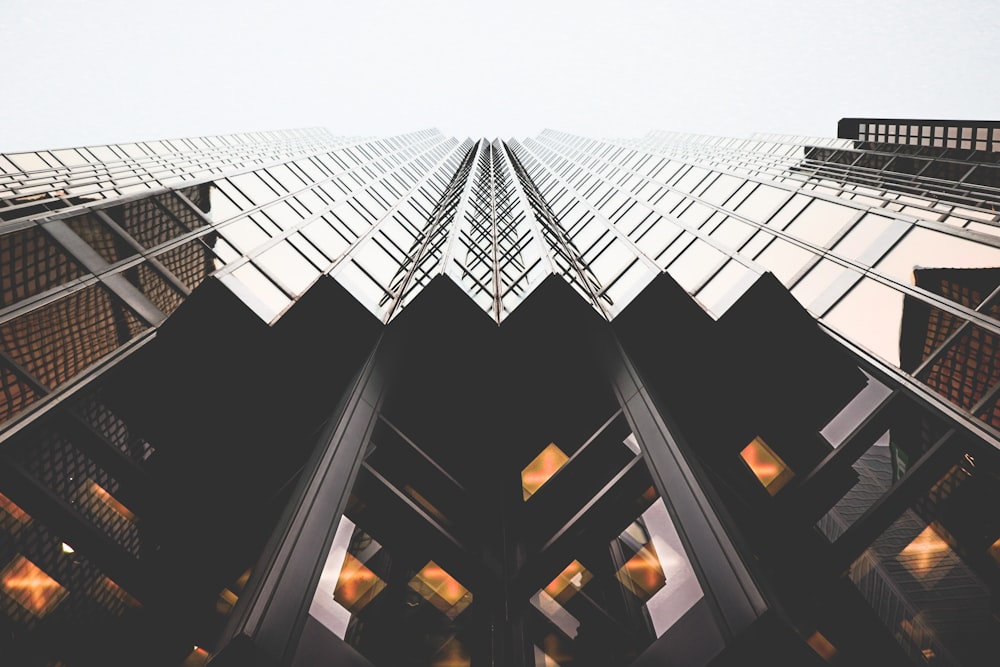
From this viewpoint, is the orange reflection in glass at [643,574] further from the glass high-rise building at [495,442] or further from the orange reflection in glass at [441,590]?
the orange reflection in glass at [441,590]

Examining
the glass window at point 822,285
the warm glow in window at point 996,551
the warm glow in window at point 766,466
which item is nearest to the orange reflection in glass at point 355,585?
the warm glow in window at point 766,466

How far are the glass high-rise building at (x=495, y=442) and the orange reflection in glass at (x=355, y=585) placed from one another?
0.18 feet

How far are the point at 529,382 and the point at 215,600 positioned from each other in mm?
7508

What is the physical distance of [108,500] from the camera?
10320 millimetres

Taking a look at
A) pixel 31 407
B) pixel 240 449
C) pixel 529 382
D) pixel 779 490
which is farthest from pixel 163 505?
pixel 779 490

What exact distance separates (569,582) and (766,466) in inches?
229

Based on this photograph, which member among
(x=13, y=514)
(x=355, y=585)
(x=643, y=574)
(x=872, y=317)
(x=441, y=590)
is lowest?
(x=872, y=317)

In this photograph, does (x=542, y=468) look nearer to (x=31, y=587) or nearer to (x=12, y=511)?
(x=31, y=587)

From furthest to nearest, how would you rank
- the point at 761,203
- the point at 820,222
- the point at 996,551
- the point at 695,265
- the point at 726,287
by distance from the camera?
1. the point at 761,203
2. the point at 695,265
3. the point at 820,222
4. the point at 726,287
5. the point at 996,551

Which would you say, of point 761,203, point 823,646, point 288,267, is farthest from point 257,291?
point 761,203

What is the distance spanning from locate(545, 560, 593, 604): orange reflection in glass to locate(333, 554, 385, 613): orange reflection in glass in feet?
8.90

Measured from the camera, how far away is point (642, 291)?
13.1 meters

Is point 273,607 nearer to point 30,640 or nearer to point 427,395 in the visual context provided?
point 30,640

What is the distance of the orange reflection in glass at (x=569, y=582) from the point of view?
8.56 metres
